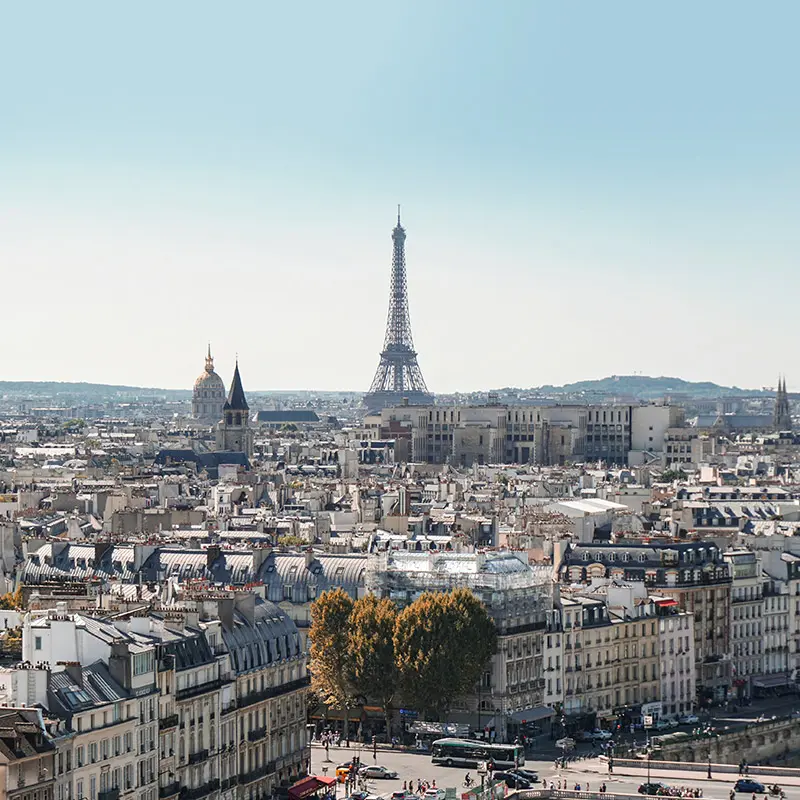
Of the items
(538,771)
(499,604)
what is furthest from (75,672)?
(499,604)

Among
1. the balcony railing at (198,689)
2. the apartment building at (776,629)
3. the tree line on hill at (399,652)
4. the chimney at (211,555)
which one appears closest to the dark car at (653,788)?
the tree line on hill at (399,652)

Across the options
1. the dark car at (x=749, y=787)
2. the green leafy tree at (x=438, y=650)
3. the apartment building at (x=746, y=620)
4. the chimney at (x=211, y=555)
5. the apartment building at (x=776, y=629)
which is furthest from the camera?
the apartment building at (x=776, y=629)

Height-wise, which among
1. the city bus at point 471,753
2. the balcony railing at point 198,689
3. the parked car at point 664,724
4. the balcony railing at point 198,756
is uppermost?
the balcony railing at point 198,689

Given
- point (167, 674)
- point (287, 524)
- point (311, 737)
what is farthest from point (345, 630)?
point (287, 524)

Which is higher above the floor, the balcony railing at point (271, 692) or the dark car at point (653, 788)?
the balcony railing at point (271, 692)

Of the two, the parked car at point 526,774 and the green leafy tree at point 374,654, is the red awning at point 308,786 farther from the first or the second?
the green leafy tree at point 374,654

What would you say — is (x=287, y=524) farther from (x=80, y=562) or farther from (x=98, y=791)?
(x=98, y=791)

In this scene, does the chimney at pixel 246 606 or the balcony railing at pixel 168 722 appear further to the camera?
the chimney at pixel 246 606
